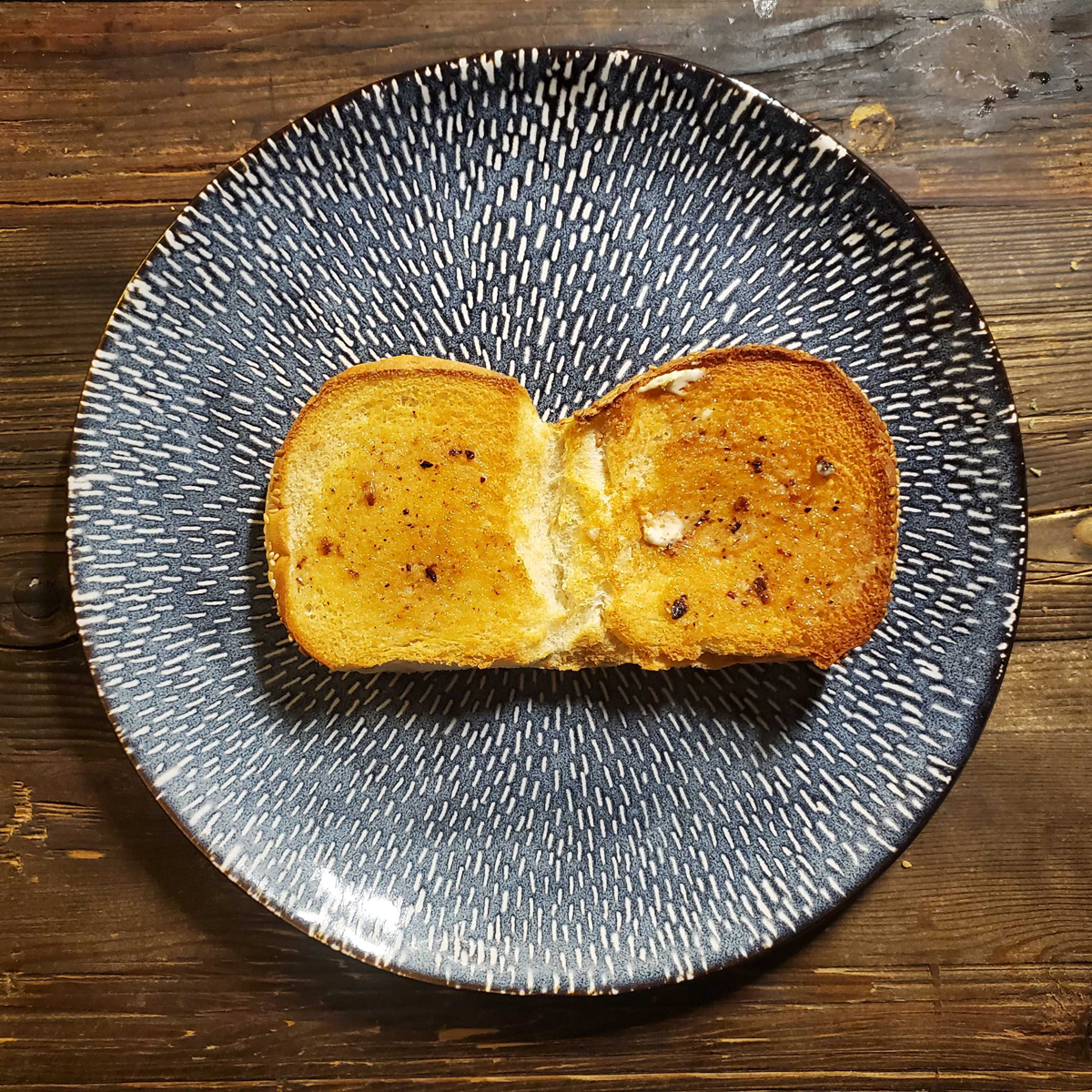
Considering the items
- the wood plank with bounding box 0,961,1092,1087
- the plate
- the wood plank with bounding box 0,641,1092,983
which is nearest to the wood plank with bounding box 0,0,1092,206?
the plate

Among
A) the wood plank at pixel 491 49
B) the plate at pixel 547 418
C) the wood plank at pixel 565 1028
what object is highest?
the wood plank at pixel 491 49

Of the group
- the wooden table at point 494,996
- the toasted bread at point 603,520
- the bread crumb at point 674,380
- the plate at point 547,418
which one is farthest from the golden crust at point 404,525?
the wooden table at point 494,996

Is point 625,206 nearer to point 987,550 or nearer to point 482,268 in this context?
point 482,268

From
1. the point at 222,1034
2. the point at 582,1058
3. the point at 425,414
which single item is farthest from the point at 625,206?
the point at 222,1034

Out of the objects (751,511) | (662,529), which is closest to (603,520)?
(662,529)

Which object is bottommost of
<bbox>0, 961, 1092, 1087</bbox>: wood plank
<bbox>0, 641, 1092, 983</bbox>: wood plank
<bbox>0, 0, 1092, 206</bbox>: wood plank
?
<bbox>0, 961, 1092, 1087</bbox>: wood plank

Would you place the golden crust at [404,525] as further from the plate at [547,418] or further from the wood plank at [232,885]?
the wood plank at [232,885]

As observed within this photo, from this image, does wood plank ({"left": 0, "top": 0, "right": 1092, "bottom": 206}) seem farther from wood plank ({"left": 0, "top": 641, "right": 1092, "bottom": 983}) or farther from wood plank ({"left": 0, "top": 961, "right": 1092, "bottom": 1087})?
wood plank ({"left": 0, "top": 961, "right": 1092, "bottom": 1087})
